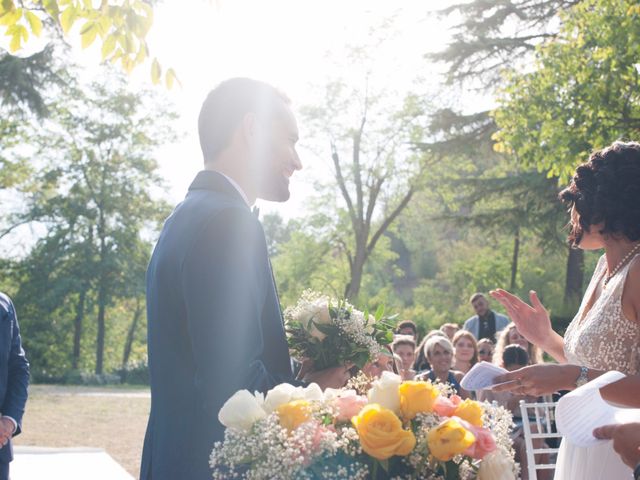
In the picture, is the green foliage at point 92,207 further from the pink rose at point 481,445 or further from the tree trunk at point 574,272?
the pink rose at point 481,445

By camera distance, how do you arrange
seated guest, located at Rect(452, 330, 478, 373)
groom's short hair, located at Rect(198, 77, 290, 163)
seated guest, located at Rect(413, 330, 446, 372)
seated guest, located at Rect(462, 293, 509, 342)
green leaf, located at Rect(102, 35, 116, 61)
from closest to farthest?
groom's short hair, located at Rect(198, 77, 290, 163) → green leaf, located at Rect(102, 35, 116, 61) → seated guest, located at Rect(452, 330, 478, 373) → seated guest, located at Rect(413, 330, 446, 372) → seated guest, located at Rect(462, 293, 509, 342)

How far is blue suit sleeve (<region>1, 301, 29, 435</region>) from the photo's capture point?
16.1ft

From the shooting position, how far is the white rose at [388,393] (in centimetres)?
204

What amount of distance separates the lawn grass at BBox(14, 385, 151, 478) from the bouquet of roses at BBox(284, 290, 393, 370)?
7138 mm

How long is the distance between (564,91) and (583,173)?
9892 mm

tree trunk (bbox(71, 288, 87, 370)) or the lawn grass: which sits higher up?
tree trunk (bbox(71, 288, 87, 370))

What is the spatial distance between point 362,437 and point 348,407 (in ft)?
0.41

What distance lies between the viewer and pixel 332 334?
286cm

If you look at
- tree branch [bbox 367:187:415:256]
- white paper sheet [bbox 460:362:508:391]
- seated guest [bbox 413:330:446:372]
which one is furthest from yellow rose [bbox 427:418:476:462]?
tree branch [bbox 367:187:415:256]

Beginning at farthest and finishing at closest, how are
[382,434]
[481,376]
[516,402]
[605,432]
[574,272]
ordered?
[574,272] < [516,402] < [481,376] < [605,432] < [382,434]

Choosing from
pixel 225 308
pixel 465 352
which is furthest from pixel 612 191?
pixel 465 352

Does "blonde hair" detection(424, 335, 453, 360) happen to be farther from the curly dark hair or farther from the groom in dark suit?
the groom in dark suit

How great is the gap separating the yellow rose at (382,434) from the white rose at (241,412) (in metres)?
0.25

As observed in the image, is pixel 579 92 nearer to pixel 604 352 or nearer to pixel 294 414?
pixel 604 352
